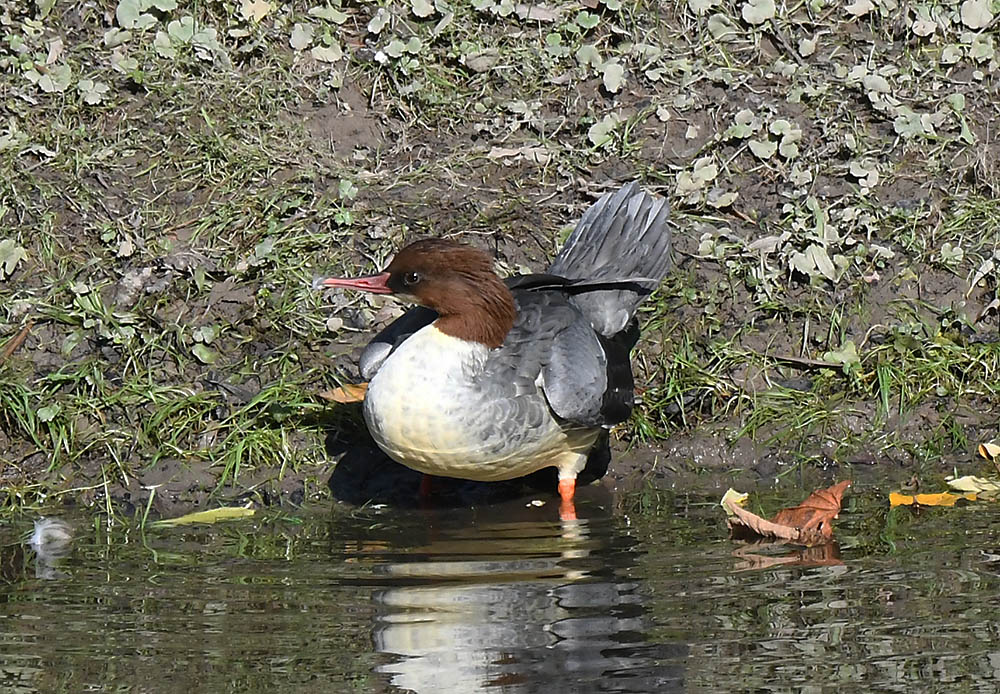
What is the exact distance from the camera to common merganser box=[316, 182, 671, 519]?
561cm

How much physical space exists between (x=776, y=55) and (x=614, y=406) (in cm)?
295

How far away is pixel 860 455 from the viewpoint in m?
6.47

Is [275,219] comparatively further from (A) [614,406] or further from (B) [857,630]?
(B) [857,630]

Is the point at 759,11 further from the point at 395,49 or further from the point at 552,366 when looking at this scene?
the point at 552,366

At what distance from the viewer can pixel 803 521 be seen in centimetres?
560

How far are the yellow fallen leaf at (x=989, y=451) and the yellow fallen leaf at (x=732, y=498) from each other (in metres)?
0.97

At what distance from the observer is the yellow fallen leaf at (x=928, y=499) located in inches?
233

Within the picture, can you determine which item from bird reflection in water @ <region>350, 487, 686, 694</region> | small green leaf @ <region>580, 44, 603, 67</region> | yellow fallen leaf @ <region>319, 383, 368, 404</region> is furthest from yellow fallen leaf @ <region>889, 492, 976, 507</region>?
small green leaf @ <region>580, 44, 603, 67</region>

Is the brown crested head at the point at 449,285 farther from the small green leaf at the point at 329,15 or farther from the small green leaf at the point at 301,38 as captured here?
the small green leaf at the point at 329,15

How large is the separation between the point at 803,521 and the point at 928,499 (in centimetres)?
61

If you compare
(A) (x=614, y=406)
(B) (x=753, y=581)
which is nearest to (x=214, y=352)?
(A) (x=614, y=406)

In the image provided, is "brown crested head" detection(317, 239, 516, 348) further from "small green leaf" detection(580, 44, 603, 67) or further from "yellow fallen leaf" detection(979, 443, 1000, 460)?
"small green leaf" detection(580, 44, 603, 67)

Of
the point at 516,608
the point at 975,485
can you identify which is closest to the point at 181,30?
the point at 516,608

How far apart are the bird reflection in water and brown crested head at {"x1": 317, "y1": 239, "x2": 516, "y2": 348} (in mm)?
732
